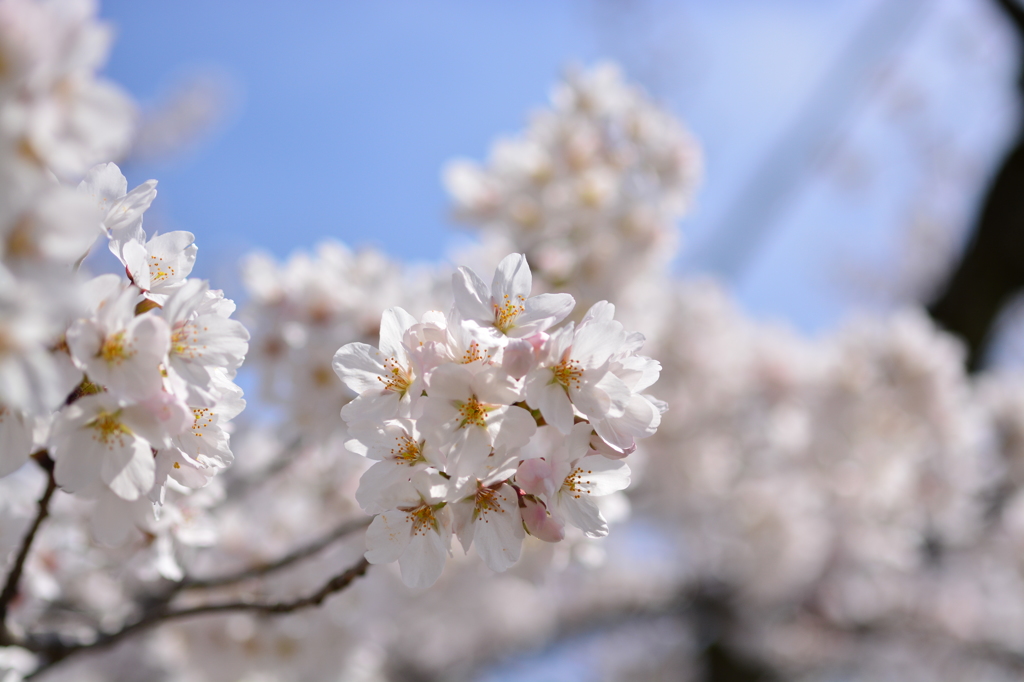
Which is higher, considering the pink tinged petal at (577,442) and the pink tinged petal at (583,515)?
the pink tinged petal at (577,442)

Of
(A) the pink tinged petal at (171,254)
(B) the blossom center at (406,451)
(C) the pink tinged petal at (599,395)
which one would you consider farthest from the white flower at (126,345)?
(C) the pink tinged petal at (599,395)

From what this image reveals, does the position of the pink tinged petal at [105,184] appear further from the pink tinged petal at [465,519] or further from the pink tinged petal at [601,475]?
the pink tinged petal at [601,475]

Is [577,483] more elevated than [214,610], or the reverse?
[577,483]

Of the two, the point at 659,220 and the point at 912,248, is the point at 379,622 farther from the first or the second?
Result: the point at 912,248

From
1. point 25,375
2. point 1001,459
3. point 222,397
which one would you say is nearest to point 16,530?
point 222,397

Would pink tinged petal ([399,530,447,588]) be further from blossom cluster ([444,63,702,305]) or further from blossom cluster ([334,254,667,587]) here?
blossom cluster ([444,63,702,305])

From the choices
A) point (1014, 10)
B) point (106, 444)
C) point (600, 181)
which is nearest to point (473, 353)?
point (106, 444)

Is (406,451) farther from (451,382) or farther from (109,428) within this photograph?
(109,428)
